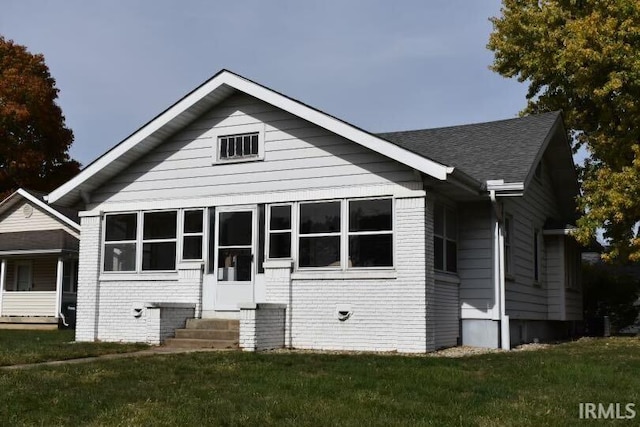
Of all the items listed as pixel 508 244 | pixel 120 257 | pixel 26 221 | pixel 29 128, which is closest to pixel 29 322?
pixel 26 221

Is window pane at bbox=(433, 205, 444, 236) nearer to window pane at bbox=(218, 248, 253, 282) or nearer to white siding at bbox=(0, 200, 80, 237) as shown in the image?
window pane at bbox=(218, 248, 253, 282)

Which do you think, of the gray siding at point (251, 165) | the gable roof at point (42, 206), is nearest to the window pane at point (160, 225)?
the gray siding at point (251, 165)

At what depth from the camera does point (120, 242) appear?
16.6 meters

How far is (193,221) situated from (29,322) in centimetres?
1377

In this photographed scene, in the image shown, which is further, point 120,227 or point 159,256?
point 120,227

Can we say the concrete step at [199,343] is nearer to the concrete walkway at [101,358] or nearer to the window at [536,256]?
the concrete walkway at [101,358]

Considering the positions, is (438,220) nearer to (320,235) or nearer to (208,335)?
(320,235)

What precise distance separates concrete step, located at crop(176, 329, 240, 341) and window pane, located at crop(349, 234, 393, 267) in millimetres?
2637

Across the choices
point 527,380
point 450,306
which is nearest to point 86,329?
point 450,306

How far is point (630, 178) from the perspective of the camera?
18422 millimetres

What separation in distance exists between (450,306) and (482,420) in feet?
27.2

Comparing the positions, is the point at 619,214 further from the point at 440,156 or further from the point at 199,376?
the point at 199,376

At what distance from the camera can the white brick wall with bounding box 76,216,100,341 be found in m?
16.5

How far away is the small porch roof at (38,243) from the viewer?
2597 cm
